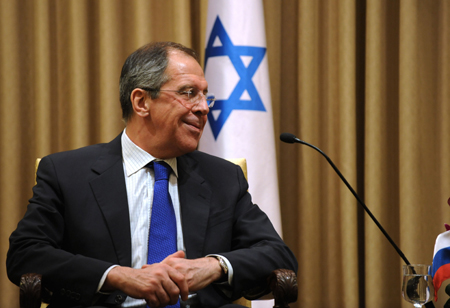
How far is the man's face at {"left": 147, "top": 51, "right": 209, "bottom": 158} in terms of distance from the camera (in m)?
1.92

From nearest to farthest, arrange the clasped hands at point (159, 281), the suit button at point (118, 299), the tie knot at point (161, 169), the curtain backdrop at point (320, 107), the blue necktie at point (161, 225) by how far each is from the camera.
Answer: the clasped hands at point (159, 281)
the suit button at point (118, 299)
the blue necktie at point (161, 225)
the tie knot at point (161, 169)
the curtain backdrop at point (320, 107)

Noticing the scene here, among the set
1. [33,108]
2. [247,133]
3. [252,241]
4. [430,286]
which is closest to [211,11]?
[247,133]

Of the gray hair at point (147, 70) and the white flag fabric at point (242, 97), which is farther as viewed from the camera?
the white flag fabric at point (242, 97)

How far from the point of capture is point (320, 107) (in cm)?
357

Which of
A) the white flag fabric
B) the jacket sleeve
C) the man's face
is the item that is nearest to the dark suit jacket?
the jacket sleeve

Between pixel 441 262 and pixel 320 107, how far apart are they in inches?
81.5

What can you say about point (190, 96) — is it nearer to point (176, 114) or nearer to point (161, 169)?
point (176, 114)

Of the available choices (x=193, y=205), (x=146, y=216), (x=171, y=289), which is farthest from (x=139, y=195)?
(x=171, y=289)

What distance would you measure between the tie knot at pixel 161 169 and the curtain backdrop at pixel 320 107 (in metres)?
1.41

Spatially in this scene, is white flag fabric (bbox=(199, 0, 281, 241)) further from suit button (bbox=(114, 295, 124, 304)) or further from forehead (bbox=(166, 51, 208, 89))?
suit button (bbox=(114, 295, 124, 304))

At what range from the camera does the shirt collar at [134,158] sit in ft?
6.27

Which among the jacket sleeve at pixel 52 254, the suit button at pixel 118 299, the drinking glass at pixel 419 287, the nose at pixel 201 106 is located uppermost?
the nose at pixel 201 106

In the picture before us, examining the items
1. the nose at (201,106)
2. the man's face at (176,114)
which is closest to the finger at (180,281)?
the man's face at (176,114)

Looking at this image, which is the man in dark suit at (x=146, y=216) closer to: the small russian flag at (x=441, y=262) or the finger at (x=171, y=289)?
the finger at (x=171, y=289)
